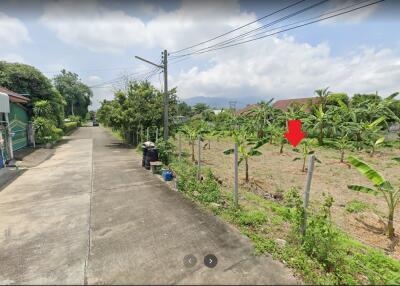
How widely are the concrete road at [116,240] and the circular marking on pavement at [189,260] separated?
2.3 inches

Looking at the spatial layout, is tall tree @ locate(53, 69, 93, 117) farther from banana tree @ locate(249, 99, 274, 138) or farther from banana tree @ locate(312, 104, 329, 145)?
banana tree @ locate(312, 104, 329, 145)

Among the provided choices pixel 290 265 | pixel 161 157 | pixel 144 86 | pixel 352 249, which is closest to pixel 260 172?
pixel 161 157

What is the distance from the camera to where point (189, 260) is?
367 cm

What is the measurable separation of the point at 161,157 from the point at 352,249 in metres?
8.04

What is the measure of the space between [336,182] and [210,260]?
7.44m

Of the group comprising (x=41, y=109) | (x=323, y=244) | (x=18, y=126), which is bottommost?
(x=323, y=244)

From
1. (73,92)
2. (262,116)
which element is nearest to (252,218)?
(262,116)

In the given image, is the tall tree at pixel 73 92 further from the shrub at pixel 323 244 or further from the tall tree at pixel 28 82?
the shrub at pixel 323 244

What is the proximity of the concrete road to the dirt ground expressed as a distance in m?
2.85

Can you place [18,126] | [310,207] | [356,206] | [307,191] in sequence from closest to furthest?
[307,191], [310,207], [356,206], [18,126]

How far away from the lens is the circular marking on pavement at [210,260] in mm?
3549

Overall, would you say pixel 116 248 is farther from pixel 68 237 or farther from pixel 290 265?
pixel 290 265

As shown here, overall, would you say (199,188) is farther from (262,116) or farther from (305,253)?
(262,116)

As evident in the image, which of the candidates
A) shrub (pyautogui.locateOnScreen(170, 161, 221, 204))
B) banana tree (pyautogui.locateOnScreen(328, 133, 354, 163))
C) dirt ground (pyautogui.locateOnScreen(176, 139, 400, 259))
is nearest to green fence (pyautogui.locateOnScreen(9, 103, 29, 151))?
shrub (pyautogui.locateOnScreen(170, 161, 221, 204))
